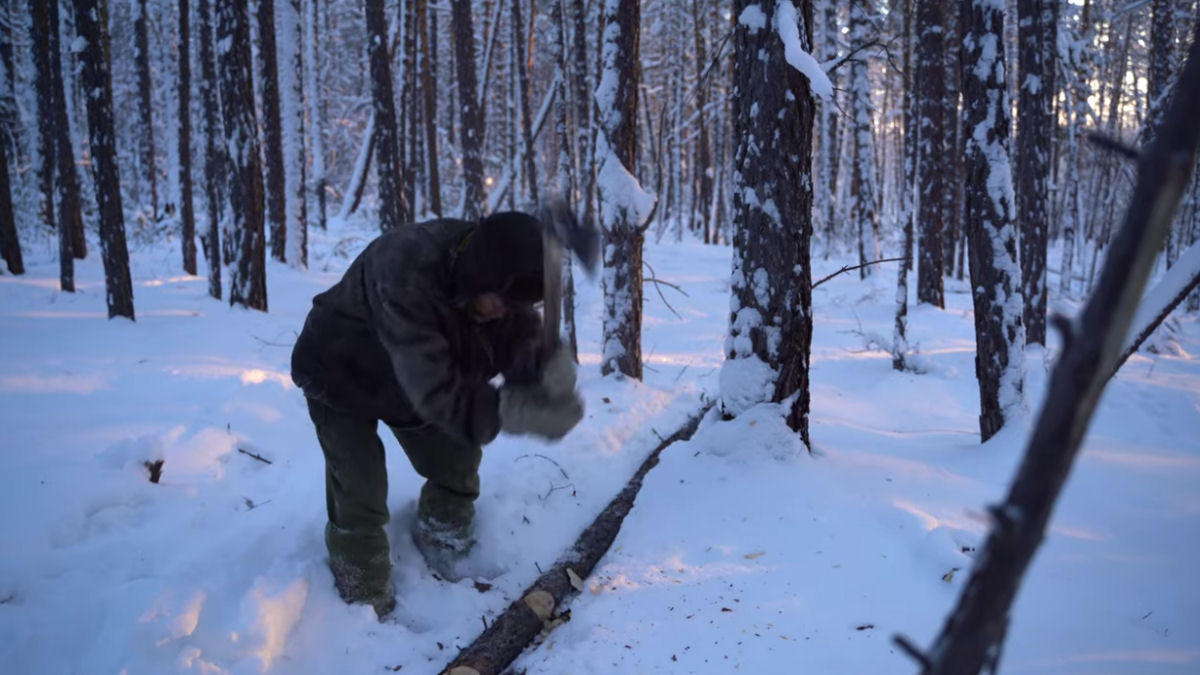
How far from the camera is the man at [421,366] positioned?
8.38 feet

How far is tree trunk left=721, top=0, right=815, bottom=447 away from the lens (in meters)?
4.20

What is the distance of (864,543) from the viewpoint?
335 centimetres

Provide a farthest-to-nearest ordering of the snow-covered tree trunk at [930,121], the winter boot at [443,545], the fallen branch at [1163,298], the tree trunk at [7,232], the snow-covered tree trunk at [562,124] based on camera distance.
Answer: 1. the snow-covered tree trunk at [930,121]
2. the tree trunk at [7,232]
3. the snow-covered tree trunk at [562,124]
4. the winter boot at [443,545]
5. the fallen branch at [1163,298]

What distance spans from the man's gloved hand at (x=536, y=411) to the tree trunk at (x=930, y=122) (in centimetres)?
1021

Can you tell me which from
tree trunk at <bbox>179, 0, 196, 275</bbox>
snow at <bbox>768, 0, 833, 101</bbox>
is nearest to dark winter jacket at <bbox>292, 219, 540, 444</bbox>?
snow at <bbox>768, 0, 833, 101</bbox>

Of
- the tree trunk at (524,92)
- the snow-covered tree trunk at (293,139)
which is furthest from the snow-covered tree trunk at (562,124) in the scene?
the snow-covered tree trunk at (293,139)

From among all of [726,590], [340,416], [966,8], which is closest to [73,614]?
[340,416]

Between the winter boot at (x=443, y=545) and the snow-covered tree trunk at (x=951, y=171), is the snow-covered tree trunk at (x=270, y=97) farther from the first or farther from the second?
the snow-covered tree trunk at (x=951, y=171)

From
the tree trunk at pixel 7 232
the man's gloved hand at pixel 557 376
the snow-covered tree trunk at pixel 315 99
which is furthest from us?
the snow-covered tree trunk at pixel 315 99

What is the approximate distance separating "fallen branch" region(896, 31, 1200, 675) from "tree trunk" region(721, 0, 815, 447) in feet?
10.5

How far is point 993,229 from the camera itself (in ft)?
15.9

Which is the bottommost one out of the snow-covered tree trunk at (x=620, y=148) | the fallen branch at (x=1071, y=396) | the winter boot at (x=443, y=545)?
the winter boot at (x=443, y=545)

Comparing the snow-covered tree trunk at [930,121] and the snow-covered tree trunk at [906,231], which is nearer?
the snow-covered tree trunk at [906,231]

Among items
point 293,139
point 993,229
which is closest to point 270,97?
point 293,139
